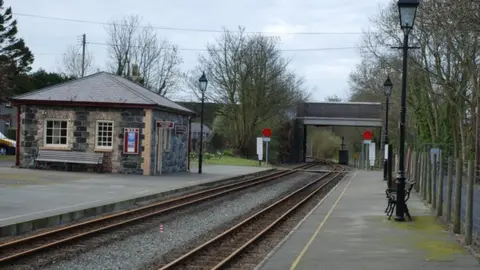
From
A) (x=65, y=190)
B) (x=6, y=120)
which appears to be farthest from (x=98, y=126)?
(x=6, y=120)

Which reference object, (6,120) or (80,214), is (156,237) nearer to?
(80,214)

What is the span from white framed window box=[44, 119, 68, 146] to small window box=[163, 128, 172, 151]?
175 inches

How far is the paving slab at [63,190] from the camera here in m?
14.1

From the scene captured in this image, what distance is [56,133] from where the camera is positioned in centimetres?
2809

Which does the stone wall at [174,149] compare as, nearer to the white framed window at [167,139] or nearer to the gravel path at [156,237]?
the white framed window at [167,139]

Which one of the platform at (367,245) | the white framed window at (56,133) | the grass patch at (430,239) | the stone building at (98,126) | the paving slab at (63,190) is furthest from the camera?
the white framed window at (56,133)

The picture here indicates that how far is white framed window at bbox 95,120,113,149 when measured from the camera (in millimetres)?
27625

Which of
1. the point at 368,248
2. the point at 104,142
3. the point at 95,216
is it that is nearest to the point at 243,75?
the point at 104,142

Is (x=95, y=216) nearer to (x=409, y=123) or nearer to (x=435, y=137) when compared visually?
(x=435, y=137)

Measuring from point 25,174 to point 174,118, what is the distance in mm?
8855

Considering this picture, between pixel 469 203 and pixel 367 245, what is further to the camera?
pixel 367 245

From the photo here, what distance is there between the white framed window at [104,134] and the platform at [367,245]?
44.3ft

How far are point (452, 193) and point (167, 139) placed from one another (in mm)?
15984

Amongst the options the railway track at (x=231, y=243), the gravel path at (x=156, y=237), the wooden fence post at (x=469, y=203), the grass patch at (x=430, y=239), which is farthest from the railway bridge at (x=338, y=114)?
the wooden fence post at (x=469, y=203)
